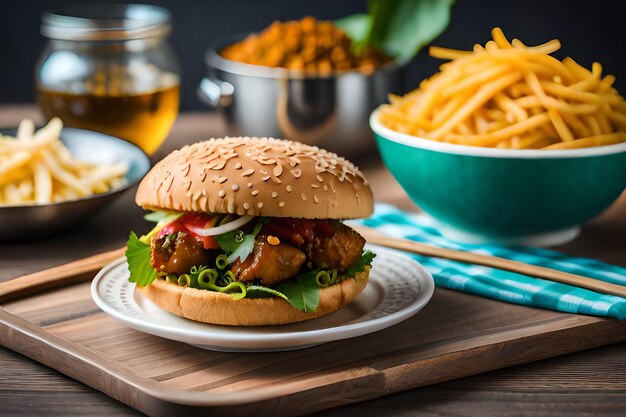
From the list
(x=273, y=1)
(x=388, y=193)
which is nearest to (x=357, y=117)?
(x=388, y=193)

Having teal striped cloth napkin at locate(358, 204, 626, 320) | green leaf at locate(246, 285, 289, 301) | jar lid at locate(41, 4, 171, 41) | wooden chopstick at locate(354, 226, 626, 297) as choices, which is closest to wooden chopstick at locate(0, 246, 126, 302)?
green leaf at locate(246, 285, 289, 301)

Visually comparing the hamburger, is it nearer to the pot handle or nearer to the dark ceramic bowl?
the dark ceramic bowl

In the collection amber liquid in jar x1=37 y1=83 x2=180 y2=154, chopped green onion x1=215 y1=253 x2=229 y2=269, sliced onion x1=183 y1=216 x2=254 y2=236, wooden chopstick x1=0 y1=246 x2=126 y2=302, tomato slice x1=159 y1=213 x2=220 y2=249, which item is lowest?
wooden chopstick x1=0 y1=246 x2=126 y2=302

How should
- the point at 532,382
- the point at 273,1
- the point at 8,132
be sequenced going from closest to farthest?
the point at 532,382 < the point at 8,132 < the point at 273,1

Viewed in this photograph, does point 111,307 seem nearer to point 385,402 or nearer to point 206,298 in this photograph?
point 206,298

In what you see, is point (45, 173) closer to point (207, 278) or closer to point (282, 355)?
point (207, 278)

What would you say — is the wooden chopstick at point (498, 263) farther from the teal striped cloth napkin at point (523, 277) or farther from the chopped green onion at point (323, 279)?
the chopped green onion at point (323, 279)

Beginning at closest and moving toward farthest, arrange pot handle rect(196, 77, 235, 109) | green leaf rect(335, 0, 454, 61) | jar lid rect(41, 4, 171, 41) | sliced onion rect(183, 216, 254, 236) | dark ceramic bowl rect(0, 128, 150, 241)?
sliced onion rect(183, 216, 254, 236)
dark ceramic bowl rect(0, 128, 150, 241)
jar lid rect(41, 4, 171, 41)
pot handle rect(196, 77, 235, 109)
green leaf rect(335, 0, 454, 61)
